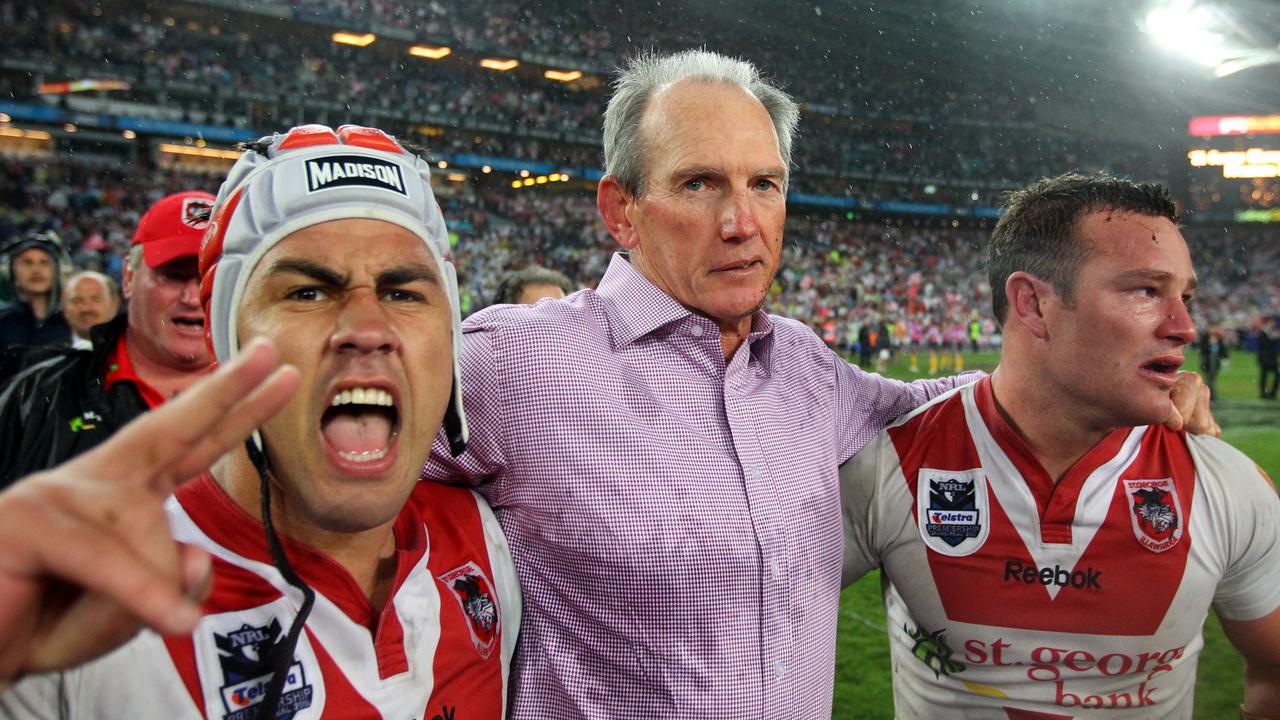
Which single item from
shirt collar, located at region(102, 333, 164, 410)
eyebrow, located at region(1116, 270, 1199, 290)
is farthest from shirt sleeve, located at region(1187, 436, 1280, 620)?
shirt collar, located at region(102, 333, 164, 410)

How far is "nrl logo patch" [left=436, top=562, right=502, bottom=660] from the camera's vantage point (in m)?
1.71

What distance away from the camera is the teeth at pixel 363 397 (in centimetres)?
139

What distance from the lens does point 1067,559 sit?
2414 mm

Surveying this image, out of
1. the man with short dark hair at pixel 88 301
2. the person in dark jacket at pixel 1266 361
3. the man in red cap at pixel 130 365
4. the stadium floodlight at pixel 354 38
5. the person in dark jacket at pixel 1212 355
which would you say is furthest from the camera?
the stadium floodlight at pixel 354 38

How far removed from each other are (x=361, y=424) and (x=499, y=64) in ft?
118

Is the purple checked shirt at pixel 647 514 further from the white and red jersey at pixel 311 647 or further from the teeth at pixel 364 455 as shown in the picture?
the teeth at pixel 364 455

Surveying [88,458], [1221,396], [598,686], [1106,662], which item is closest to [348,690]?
[598,686]

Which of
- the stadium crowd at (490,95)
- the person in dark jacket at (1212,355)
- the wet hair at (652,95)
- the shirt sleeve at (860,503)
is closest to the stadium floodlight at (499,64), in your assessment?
the stadium crowd at (490,95)

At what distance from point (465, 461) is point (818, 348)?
1124 millimetres

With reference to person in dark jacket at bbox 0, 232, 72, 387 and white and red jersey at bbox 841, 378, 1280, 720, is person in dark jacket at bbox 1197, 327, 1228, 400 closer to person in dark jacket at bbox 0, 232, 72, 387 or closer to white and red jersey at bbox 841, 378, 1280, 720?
white and red jersey at bbox 841, 378, 1280, 720

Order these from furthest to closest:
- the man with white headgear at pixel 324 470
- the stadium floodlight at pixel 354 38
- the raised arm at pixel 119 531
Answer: the stadium floodlight at pixel 354 38 → the man with white headgear at pixel 324 470 → the raised arm at pixel 119 531

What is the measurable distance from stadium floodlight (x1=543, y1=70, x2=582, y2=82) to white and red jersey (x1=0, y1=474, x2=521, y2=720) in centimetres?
3584

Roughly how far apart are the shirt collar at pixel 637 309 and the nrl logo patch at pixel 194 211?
171 cm

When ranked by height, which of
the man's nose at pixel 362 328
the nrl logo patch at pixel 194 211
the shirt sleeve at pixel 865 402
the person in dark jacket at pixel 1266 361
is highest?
the nrl logo patch at pixel 194 211
